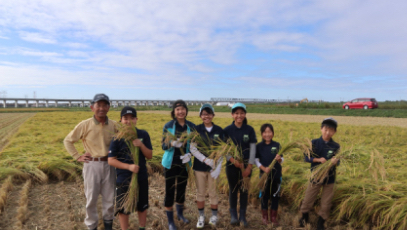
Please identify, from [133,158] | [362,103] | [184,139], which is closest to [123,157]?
[133,158]

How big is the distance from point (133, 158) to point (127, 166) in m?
0.14

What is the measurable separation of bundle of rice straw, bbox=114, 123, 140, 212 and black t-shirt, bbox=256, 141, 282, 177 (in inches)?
68.8

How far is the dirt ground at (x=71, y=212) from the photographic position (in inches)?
137

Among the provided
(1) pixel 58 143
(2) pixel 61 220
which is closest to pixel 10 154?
(1) pixel 58 143

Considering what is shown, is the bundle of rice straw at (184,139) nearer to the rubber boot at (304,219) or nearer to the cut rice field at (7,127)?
the rubber boot at (304,219)

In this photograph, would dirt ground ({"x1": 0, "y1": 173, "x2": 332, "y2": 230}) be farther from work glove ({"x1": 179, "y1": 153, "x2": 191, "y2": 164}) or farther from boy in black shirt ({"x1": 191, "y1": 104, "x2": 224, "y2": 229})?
work glove ({"x1": 179, "y1": 153, "x2": 191, "y2": 164})

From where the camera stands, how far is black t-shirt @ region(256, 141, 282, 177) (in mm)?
3564

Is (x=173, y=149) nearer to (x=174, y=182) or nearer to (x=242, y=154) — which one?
(x=174, y=182)

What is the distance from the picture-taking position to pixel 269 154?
11.7 feet

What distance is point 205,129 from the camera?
11.7ft

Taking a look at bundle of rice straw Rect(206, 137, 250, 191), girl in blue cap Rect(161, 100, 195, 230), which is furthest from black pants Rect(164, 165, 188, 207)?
bundle of rice straw Rect(206, 137, 250, 191)

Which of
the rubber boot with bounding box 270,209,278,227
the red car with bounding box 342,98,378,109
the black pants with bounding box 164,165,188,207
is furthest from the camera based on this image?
the red car with bounding box 342,98,378,109

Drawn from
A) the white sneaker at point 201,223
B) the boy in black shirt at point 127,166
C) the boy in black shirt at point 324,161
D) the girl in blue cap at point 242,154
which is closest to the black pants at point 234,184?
the girl in blue cap at point 242,154

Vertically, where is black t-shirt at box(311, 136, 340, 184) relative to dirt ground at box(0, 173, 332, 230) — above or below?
above
